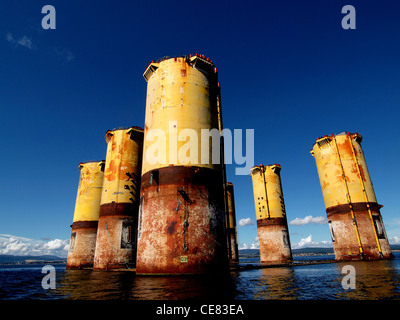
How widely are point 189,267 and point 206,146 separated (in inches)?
298

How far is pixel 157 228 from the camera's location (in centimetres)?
1431

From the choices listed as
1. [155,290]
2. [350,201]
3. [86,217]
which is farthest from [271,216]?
[155,290]

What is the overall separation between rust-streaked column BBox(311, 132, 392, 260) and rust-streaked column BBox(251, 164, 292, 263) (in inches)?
307

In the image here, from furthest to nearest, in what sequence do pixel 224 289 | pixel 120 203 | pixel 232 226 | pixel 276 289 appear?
pixel 232 226 → pixel 120 203 → pixel 224 289 → pixel 276 289

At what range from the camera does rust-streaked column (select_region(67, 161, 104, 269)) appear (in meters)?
31.5

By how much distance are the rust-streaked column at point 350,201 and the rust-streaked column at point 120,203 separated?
24.2m

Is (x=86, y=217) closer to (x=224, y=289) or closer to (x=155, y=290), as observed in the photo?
(x=155, y=290)

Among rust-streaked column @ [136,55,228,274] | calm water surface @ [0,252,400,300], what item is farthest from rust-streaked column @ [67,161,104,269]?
calm water surface @ [0,252,400,300]

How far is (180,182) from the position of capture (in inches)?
585

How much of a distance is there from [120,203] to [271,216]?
2351cm

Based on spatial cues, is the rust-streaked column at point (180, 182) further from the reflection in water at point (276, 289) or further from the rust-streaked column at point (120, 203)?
the rust-streaked column at point (120, 203)

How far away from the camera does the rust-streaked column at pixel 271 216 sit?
36969 mm
